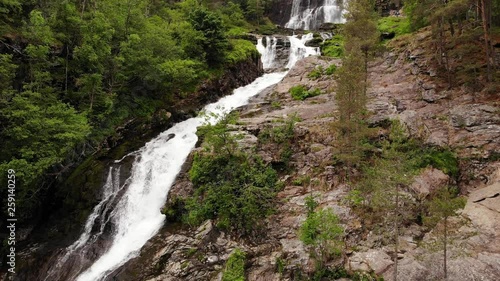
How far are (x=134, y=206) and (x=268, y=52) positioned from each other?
33.6 metres

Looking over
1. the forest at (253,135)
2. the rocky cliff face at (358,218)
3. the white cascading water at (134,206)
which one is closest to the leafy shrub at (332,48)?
the forest at (253,135)

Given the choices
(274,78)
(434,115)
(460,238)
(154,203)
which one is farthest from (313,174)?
(274,78)

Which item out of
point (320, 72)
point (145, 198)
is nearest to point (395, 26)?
point (320, 72)

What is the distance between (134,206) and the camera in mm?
19578

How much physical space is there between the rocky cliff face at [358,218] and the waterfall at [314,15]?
40.3m

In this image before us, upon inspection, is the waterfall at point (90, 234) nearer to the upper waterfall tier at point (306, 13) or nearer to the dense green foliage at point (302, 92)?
the dense green foliage at point (302, 92)

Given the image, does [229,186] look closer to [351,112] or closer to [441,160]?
[351,112]

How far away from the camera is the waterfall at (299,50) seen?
4381 cm

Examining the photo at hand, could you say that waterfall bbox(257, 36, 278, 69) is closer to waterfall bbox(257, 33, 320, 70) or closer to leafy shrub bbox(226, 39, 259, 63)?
waterfall bbox(257, 33, 320, 70)

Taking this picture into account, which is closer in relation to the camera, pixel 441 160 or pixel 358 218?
pixel 358 218

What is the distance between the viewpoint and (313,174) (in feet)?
58.0

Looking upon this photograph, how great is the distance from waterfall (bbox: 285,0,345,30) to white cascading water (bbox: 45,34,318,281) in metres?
45.1

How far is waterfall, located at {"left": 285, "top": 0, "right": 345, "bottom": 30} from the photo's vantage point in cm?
6031

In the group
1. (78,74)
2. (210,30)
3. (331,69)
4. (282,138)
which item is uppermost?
(210,30)
